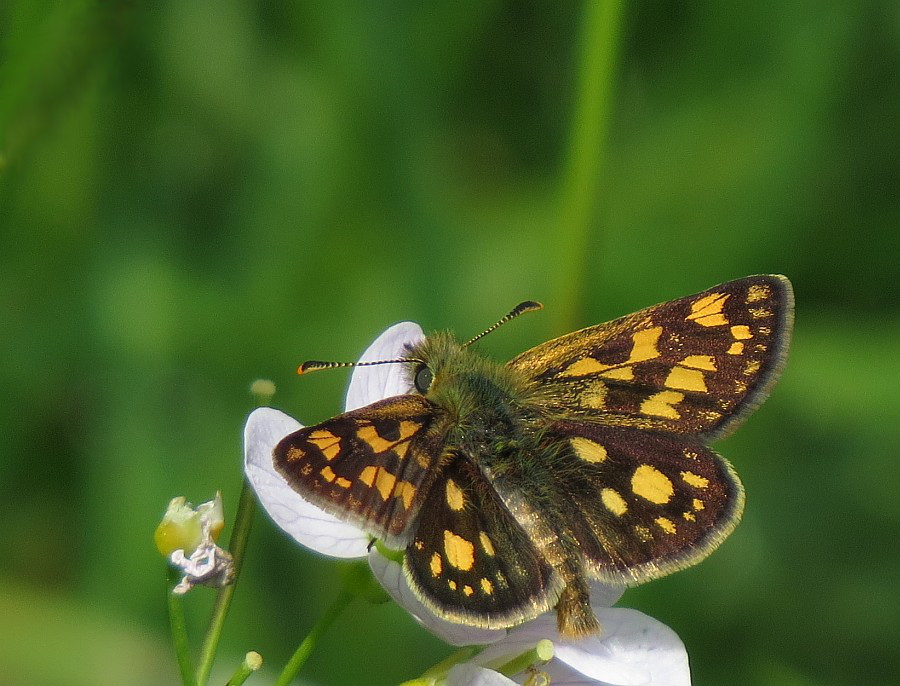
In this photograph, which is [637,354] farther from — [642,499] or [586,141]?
[586,141]

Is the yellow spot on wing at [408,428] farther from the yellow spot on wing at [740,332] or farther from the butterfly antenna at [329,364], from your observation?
the yellow spot on wing at [740,332]

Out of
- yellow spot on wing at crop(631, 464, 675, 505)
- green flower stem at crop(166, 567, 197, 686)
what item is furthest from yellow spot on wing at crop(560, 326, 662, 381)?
green flower stem at crop(166, 567, 197, 686)

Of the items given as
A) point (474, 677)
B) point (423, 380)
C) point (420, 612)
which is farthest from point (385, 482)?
point (423, 380)

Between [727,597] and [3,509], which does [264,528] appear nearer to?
[3,509]

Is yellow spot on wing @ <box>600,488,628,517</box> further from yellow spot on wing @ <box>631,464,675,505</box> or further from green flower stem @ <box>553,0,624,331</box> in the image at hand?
green flower stem @ <box>553,0,624,331</box>

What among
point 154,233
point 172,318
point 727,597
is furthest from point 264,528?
point 727,597
